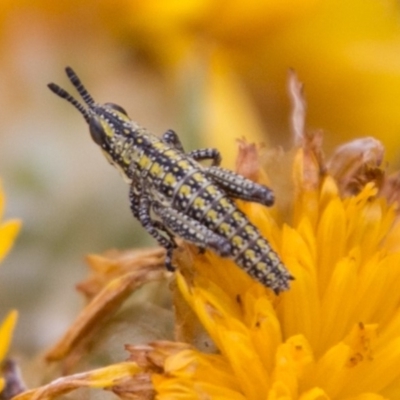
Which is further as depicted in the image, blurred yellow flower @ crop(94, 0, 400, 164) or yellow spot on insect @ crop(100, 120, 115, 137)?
blurred yellow flower @ crop(94, 0, 400, 164)

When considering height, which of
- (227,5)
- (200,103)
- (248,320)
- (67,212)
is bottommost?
(248,320)

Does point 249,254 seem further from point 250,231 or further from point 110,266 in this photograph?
point 110,266

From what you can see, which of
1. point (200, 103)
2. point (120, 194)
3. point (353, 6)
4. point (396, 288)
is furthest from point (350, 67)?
point (396, 288)

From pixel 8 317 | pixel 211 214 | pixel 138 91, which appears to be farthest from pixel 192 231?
pixel 138 91

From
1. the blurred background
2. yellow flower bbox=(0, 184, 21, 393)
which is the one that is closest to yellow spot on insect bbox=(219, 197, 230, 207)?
yellow flower bbox=(0, 184, 21, 393)

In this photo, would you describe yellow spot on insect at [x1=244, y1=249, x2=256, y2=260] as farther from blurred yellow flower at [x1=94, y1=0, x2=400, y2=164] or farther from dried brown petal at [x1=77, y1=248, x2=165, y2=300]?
blurred yellow flower at [x1=94, y1=0, x2=400, y2=164]

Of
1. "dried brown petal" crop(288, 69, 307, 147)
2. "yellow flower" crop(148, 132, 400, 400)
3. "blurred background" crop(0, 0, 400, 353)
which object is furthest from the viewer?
"blurred background" crop(0, 0, 400, 353)

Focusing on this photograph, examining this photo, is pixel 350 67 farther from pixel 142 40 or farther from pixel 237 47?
pixel 142 40
